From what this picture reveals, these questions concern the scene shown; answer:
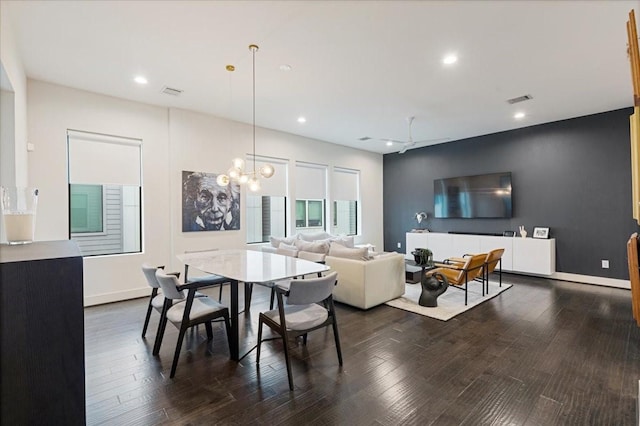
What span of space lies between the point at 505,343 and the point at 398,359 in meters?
1.22

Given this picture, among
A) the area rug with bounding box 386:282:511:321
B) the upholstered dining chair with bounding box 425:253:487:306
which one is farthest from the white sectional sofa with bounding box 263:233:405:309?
the upholstered dining chair with bounding box 425:253:487:306

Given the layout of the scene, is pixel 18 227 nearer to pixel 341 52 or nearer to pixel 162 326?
pixel 162 326

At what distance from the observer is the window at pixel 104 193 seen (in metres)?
4.32

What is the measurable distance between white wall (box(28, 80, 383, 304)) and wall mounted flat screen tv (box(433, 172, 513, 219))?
405 centimetres

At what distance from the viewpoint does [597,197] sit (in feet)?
→ 17.4

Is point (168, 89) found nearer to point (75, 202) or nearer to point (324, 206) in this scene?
point (75, 202)

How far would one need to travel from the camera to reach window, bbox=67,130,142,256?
4.32m

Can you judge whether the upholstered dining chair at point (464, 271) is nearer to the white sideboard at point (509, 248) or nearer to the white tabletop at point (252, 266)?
the white sideboard at point (509, 248)

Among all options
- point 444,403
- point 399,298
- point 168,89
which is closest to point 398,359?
point 444,403

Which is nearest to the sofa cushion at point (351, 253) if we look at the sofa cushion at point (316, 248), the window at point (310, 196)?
the sofa cushion at point (316, 248)

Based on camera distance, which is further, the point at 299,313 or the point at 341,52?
the point at 341,52

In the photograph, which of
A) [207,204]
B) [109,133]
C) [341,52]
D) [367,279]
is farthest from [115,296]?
[341,52]

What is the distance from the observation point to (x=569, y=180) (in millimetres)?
5625

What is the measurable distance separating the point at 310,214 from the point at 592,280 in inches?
223
